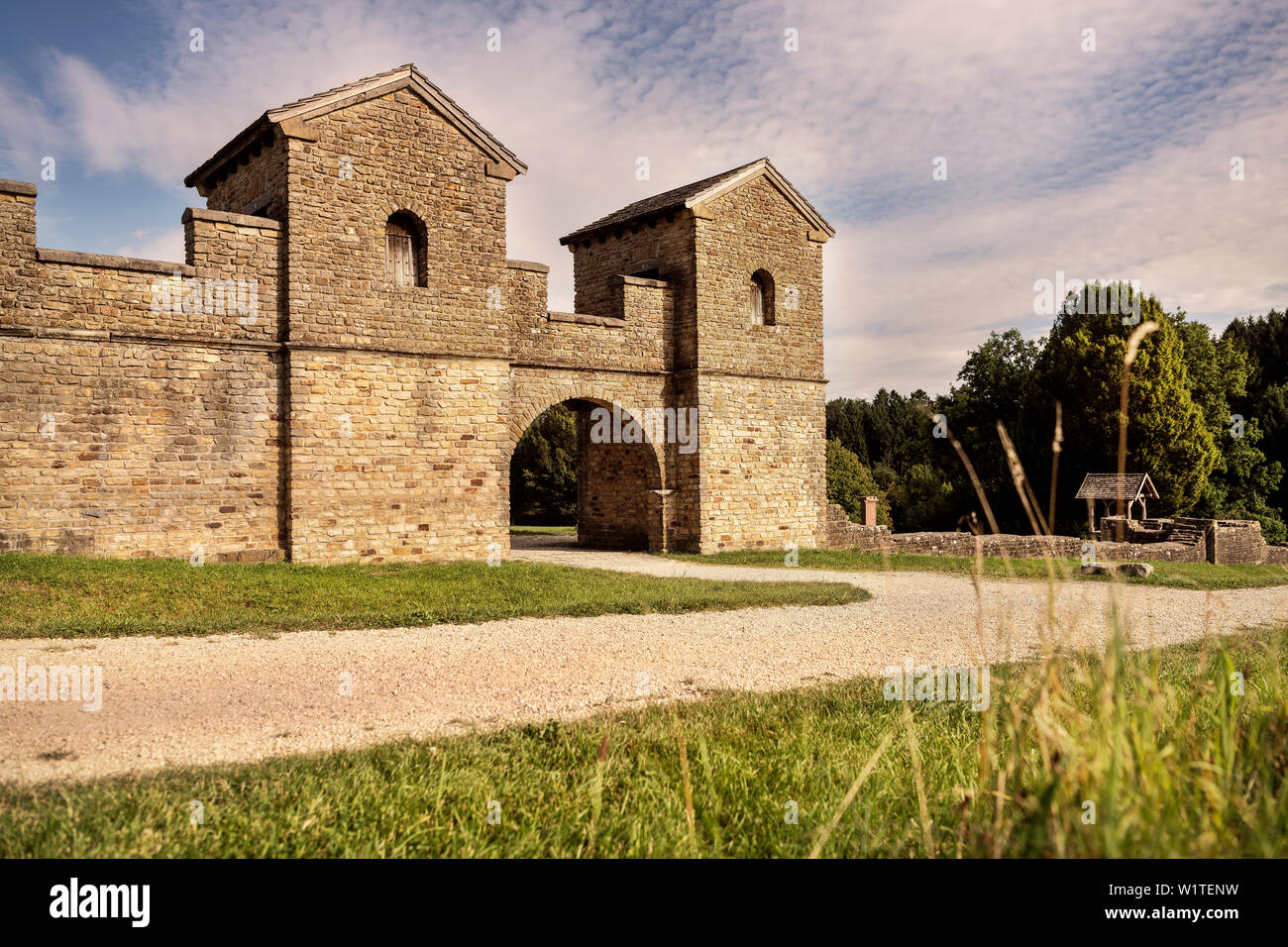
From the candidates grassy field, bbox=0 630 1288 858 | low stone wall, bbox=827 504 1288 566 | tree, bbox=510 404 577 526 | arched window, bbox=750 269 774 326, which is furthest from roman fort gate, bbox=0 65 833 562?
tree, bbox=510 404 577 526

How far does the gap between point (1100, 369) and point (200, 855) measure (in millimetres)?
31153

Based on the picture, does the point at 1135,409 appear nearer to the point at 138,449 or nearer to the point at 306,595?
the point at 306,595

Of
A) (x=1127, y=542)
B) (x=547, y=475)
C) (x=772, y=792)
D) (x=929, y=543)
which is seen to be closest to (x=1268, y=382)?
(x=1127, y=542)

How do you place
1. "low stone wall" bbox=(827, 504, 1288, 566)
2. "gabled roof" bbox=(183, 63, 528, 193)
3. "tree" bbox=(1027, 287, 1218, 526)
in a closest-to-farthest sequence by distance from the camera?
1. "gabled roof" bbox=(183, 63, 528, 193)
2. "low stone wall" bbox=(827, 504, 1288, 566)
3. "tree" bbox=(1027, 287, 1218, 526)

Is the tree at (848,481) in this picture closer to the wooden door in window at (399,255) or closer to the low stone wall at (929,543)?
the low stone wall at (929,543)

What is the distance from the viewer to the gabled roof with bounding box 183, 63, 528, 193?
13227mm

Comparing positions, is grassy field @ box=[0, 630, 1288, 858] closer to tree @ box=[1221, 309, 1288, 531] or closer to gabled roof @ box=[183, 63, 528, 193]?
gabled roof @ box=[183, 63, 528, 193]

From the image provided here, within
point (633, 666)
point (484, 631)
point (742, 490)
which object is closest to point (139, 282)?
point (484, 631)

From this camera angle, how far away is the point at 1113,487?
2495cm

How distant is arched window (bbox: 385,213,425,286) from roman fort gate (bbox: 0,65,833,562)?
5 cm

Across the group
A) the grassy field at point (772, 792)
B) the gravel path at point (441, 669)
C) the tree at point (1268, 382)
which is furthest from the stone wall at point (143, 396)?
the tree at point (1268, 382)

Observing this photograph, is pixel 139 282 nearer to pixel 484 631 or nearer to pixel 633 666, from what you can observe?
pixel 484 631

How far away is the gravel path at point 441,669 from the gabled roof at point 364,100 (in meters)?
8.88
